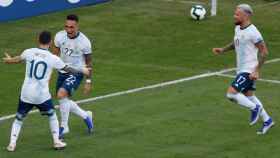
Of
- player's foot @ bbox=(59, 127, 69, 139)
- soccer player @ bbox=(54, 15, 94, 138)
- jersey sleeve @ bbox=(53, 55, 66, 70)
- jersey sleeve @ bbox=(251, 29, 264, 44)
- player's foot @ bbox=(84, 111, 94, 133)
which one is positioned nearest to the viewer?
jersey sleeve @ bbox=(53, 55, 66, 70)

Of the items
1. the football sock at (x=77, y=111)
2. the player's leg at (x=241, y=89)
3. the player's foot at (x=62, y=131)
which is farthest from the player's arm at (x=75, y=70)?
the player's leg at (x=241, y=89)

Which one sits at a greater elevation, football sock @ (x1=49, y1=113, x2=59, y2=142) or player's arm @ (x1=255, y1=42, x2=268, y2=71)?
player's arm @ (x1=255, y1=42, x2=268, y2=71)

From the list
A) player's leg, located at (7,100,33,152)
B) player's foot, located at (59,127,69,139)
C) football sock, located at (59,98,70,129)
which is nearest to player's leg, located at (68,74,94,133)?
football sock, located at (59,98,70,129)

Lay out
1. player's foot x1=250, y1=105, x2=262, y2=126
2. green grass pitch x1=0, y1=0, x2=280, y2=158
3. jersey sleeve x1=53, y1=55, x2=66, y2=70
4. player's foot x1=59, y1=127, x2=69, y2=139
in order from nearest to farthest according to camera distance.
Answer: jersey sleeve x1=53, y1=55, x2=66, y2=70 → green grass pitch x1=0, y1=0, x2=280, y2=158 → player's foot x1=59, y1=127, x2=69, y2=139 → player's foot x1=250, y1=105, x2=262, y2=126

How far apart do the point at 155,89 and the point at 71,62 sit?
14.6ft

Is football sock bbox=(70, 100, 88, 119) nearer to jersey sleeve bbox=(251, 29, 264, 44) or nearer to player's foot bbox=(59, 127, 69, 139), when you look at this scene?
player's foot bbox=(59, 127, 69, 139)

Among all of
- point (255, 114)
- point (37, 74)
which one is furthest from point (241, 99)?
point (37, 74)

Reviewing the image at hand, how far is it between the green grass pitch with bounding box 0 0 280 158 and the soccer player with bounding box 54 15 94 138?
0.36 meters

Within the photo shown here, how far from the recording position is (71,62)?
17203mm

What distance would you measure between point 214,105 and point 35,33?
940 cm

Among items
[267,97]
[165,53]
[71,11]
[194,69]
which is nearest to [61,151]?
[267,97]

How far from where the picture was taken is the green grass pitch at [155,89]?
16.3 m

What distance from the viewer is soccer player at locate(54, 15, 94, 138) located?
1692cm

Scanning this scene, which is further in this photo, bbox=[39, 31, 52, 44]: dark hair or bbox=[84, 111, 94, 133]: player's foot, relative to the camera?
bbox=[84, 111, 94, 133]: player's foot
